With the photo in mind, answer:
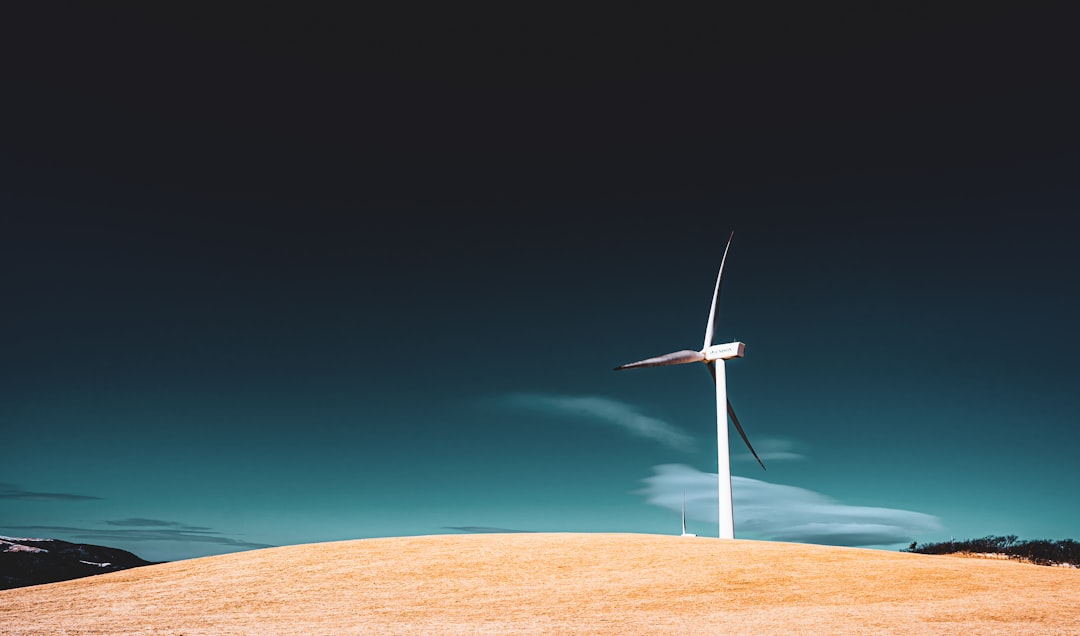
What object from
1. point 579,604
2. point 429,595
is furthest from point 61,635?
point 579,604

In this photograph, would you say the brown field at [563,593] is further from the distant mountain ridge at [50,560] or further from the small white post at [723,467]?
the distant mountain ridge at [50,560]

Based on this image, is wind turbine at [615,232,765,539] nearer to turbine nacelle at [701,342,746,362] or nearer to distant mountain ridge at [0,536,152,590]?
turbine nacelle at [701,342,746,362]

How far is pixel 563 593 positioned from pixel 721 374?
2834cm

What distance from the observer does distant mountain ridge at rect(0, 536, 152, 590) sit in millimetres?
104000

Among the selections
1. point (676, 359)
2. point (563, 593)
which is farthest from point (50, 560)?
point (563, 593)

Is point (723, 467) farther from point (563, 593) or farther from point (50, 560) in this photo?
point (50, 560)

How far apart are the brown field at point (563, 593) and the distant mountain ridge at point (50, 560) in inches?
3457

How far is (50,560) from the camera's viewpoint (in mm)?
109875

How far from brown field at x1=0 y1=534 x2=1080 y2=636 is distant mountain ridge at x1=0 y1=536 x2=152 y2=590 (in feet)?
288

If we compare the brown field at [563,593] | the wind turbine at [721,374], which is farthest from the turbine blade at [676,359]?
the brown field at [563,593]

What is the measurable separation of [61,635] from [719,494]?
3594 cm

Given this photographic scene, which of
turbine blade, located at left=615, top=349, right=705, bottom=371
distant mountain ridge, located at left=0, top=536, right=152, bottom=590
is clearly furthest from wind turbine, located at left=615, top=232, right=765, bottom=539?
distant mountain ridge, located at left=0, top=536, right=152, bottom=590

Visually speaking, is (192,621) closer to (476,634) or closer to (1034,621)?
(476,634)

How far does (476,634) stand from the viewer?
1969 centimetres
